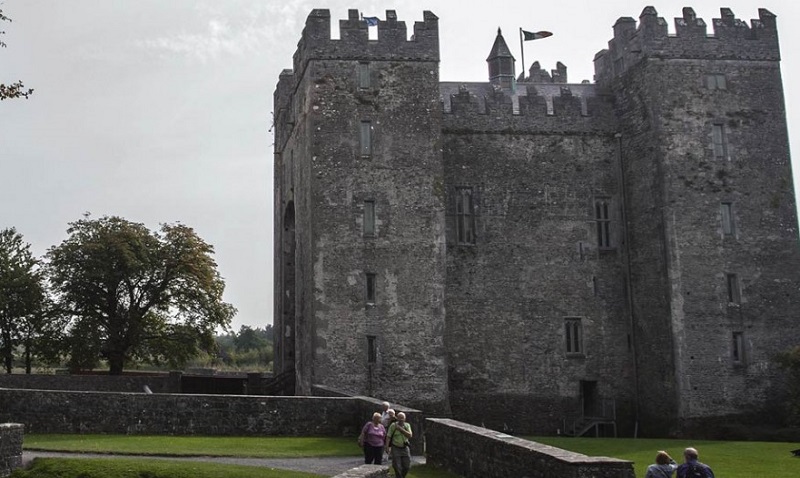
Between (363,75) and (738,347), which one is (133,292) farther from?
(738,347)

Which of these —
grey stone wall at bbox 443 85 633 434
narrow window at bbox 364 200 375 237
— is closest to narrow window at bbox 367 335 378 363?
grey stone wall at bbox 443 85 633 434

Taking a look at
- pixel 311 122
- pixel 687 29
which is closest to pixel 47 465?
pixel 311 122

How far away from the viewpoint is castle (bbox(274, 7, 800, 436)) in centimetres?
3228

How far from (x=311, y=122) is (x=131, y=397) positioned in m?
13.5

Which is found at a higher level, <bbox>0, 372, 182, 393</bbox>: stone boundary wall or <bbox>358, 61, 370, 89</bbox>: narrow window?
<bbox>358, 61, 370, 89</bbox>: narrow window

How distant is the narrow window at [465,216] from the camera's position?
35.3 m

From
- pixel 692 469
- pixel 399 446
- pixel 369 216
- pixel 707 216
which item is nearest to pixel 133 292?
pixel 369 216

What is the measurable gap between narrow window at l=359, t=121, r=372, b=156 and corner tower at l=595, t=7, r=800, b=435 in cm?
1033

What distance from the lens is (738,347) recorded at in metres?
32.6

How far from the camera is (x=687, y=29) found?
34.9 metres

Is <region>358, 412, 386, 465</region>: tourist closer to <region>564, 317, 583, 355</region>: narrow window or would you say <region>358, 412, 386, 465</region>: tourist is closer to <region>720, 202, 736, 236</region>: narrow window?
<region>564, 317, 583, 355</region>: narrow window

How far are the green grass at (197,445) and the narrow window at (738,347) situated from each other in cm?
1601

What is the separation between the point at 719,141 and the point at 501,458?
2254 cm

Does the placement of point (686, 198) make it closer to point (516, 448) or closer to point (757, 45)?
point (757, 45)
